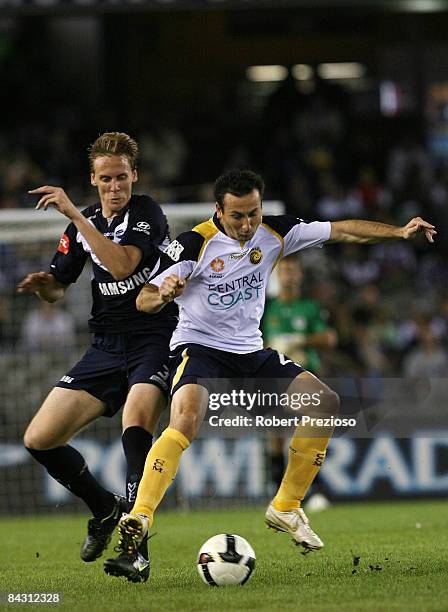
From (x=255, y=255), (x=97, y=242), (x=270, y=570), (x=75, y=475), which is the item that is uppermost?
(x=97, y=242)

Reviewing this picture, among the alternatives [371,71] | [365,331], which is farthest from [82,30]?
[365,331]

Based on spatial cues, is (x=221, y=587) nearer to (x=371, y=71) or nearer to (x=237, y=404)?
(x=237, y=404)

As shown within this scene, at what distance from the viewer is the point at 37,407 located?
12.6 meters

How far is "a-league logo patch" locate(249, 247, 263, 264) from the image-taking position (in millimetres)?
6652

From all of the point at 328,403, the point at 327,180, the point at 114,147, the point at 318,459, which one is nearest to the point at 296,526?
the point at 318,459

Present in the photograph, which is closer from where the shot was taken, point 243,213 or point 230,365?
point 243,213

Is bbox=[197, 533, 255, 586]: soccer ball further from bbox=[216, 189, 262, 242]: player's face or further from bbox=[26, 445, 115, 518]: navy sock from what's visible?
bbox=[216, 189, 262, 242]: player's face

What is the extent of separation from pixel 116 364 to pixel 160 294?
0.91m

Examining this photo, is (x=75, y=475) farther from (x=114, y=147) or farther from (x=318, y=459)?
(x=114, y=147)

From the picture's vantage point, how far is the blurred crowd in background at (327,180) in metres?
15.3

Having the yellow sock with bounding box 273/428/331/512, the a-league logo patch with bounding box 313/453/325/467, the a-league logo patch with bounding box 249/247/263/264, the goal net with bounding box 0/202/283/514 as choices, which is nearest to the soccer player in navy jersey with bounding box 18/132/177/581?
the a-league logo patch with bounding box 249/247/263/264

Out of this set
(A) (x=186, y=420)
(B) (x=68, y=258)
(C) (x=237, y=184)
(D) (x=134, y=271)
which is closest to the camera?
(A) (x=186, y=420)

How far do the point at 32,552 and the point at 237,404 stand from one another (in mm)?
2198

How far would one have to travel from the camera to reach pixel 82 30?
72.9 ft
